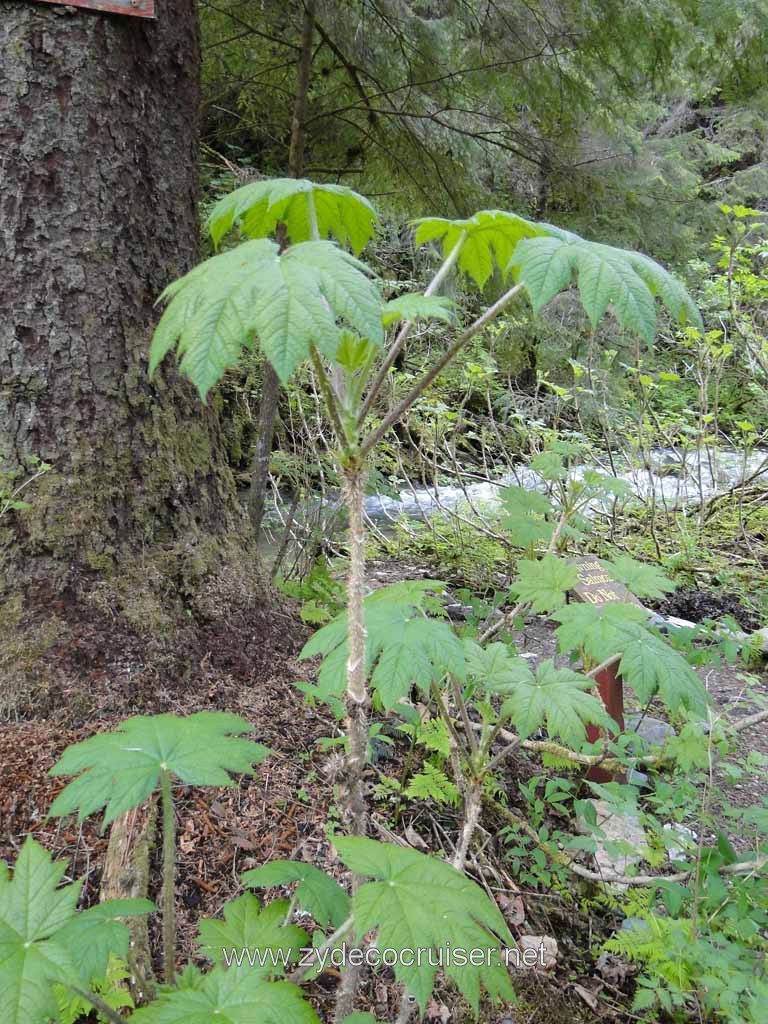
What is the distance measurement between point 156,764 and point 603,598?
1.52 metres

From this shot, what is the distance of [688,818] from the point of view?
89.0 inches

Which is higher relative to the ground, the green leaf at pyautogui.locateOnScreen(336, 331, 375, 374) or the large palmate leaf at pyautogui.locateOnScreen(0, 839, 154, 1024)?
the green leaf at pyautogui.locateOnScreen(336, 331, 375, 374)

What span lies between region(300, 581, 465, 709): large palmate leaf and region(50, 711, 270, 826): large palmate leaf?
0.19 metres

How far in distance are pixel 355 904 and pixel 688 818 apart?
71.1 inches

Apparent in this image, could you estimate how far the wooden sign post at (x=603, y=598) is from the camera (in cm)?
214

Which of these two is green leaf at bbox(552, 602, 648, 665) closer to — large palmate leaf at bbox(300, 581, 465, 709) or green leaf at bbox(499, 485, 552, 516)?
large palmate leaf at bbox(300, 581, 465, 709)

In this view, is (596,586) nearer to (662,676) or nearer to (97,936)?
(662,676)

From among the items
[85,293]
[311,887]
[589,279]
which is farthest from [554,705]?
[85,293]

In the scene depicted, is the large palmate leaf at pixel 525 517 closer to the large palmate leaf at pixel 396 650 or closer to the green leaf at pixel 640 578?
the green leaf at pixel 640 578

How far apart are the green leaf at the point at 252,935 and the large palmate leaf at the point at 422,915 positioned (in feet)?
0.83

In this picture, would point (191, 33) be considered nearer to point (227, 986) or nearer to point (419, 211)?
point (419, 211)

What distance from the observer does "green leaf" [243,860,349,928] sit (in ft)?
3.63

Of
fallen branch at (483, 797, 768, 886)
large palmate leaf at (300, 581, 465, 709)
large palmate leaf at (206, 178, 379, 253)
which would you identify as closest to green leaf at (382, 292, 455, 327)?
large palmate leaf at (206, 178, 379, 253)

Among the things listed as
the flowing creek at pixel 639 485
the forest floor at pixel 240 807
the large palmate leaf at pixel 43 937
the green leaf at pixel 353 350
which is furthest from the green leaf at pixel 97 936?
A: the flowing creek at pixel 639 485
